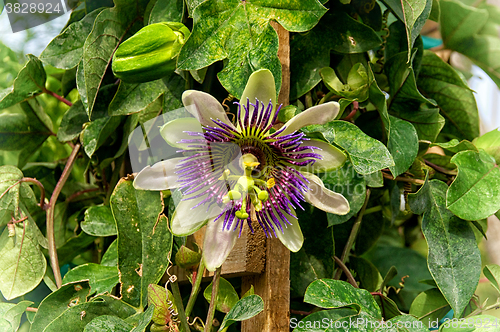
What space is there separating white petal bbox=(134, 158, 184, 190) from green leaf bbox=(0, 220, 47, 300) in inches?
12.7

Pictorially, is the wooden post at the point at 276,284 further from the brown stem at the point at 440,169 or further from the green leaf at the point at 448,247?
the brown stem at the point at 440,169

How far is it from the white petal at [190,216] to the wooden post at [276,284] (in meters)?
0.12

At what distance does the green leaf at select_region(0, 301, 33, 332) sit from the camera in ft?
2.32

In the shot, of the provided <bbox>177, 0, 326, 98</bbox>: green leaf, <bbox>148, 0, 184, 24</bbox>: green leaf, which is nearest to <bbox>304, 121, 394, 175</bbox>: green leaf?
<bbox>177, 0, 326, 98</bbox>: green leaf

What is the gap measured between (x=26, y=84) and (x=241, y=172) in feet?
1.75

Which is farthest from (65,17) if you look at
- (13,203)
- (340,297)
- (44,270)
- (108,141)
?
(340,297)

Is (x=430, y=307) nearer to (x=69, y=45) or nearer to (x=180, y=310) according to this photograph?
(x=180, y=310)

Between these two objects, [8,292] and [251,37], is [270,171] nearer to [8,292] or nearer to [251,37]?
[251,37]

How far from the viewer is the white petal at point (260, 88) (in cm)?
57

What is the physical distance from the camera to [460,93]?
0.92 m

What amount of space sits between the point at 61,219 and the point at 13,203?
8.7 inches

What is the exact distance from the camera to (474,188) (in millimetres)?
722

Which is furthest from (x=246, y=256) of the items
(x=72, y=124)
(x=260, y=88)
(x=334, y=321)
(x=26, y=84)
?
(x=26, y=84)

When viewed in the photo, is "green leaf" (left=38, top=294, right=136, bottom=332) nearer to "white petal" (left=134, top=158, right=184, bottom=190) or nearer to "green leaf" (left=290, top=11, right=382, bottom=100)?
"white petal" (left=134, top=158, right=184, bottom=190)
